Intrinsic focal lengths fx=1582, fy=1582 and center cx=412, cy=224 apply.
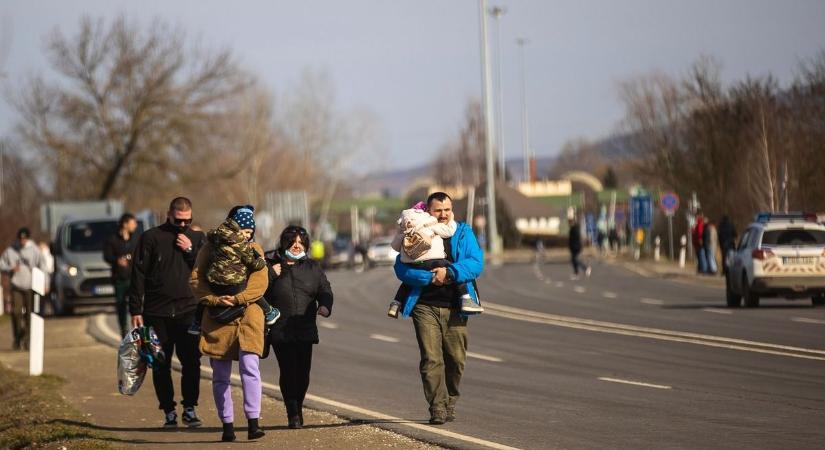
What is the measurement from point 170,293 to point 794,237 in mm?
18598

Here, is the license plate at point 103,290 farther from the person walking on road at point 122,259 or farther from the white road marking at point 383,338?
the person walking on road at point 122,259

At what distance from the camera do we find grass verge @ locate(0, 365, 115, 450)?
11938mm

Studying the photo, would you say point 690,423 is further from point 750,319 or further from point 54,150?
point 54,150

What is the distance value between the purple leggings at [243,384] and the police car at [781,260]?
60.2 ft

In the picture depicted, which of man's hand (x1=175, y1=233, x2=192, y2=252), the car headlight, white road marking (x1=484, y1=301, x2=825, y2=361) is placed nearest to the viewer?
man's hand (x1=175, y1=233, x2=192, y2=252)

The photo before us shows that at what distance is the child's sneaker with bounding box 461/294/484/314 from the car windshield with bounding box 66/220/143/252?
82.3 feet

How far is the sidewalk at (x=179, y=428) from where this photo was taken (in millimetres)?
11305

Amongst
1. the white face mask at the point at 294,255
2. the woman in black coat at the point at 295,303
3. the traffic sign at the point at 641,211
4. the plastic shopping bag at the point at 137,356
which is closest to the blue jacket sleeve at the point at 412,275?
the woman in black coat at the point at 295,303

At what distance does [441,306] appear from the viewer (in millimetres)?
11930

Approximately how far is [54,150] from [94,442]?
51.0 meters

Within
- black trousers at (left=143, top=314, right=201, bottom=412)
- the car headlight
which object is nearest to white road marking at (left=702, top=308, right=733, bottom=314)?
the car headlight

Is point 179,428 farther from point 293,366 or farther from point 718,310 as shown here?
point 718,310

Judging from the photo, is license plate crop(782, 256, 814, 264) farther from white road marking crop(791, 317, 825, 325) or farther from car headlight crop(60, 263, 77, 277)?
car headlight crop(60, 263, 77, 277)

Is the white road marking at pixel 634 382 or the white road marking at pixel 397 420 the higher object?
the white road marking at pixel 397 420
